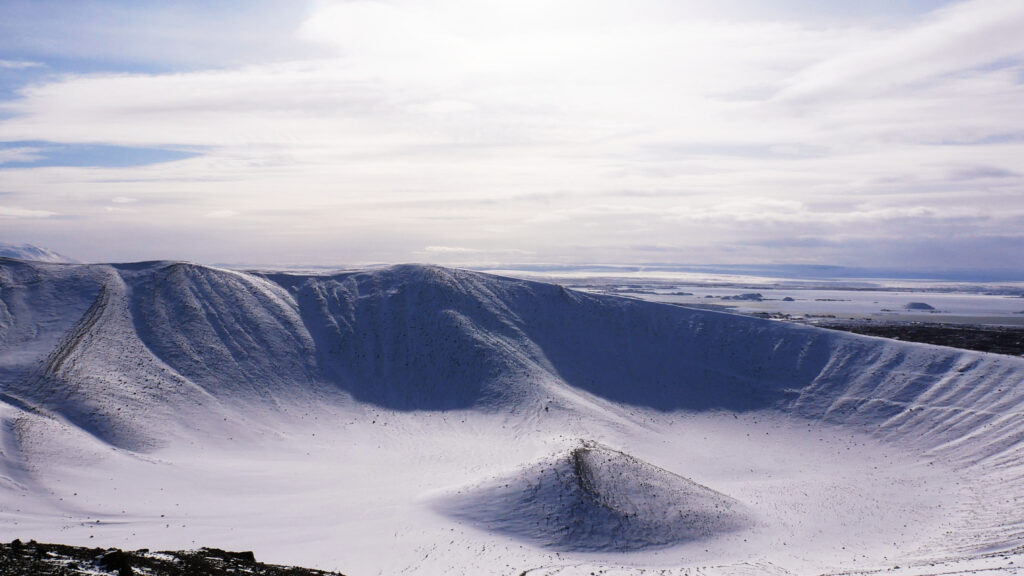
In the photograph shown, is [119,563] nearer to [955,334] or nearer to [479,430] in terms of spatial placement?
[479,430]

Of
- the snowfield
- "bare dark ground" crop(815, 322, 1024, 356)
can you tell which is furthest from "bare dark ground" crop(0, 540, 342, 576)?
"bare dark ground" crop(815, 322, 1024, 356)

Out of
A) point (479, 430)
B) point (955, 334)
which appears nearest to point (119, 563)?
point (479, 430)

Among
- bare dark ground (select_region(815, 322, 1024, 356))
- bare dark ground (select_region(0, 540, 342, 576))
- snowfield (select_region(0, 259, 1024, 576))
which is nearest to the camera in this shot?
bare dark ground (select_region(0, 540, 342, 576))

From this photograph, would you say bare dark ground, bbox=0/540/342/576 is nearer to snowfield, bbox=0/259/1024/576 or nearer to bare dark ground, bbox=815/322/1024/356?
snowfield, bbox=0/259/1024/576

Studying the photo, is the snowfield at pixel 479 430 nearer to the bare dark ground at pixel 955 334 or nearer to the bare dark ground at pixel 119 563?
the bare dark ground at pixel 119 563

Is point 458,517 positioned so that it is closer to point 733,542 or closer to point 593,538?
point 593,538

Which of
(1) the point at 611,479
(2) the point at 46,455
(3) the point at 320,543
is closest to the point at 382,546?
(3) the point at 320,543
